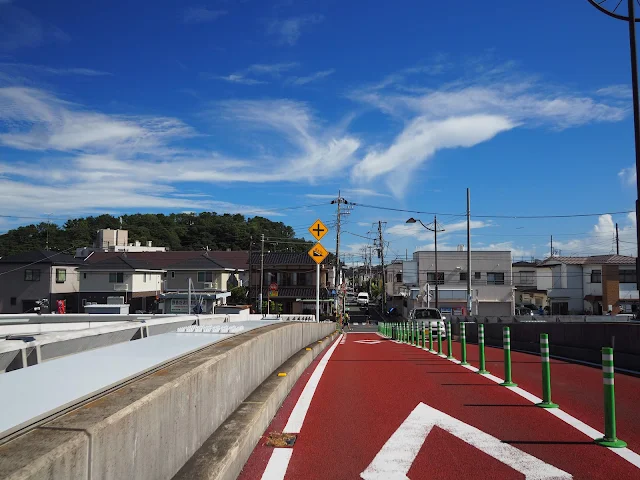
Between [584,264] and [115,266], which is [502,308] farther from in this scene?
[115,266]

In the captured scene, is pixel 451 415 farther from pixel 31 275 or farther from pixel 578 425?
pixel 31 275

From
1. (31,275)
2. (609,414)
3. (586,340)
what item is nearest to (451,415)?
(609,414)

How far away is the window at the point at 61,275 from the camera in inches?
1919

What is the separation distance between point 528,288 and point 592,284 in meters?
8.85

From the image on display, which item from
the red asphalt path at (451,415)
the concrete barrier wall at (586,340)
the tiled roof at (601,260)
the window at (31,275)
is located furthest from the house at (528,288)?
the red asphalt path at (451,415)

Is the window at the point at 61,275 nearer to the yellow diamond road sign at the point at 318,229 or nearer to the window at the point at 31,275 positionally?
the window at the point at 31,275

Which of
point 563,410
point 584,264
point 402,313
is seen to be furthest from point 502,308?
point 563,410

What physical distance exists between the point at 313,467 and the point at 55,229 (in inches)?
3479

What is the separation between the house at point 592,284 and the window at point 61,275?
51.7 m

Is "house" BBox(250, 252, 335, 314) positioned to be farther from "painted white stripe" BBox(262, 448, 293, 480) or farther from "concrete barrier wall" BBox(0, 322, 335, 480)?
"concrete barrier wall" BBox(0, 322, 335, 480)

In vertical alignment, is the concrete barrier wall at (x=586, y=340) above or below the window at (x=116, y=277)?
below

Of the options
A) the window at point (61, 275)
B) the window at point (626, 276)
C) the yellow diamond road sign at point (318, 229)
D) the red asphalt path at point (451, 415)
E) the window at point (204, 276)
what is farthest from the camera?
the window at point (204, 276)

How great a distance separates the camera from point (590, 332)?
16156 millimetres

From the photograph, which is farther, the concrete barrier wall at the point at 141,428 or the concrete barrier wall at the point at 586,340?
the concrete barrier wall at the point at 586,340
